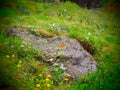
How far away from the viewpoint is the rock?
25.1 ft

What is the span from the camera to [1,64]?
265 inches

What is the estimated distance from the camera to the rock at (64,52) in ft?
25.1

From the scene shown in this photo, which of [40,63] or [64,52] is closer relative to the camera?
[40,63]

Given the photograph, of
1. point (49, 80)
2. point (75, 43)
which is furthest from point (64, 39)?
point (49, 80)

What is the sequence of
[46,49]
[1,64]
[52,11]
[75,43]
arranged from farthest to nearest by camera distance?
[52,11] → [75,43] → [46,49] → [1,64]

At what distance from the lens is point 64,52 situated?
820 cm

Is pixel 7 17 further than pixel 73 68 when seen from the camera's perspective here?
Yes

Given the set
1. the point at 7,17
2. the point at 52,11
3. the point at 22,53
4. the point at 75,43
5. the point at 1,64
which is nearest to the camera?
the point at 1,64

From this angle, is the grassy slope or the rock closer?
the grassy slope

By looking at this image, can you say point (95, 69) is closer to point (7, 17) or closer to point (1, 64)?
point (1, 64)

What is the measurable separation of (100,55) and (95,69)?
4.32 feet

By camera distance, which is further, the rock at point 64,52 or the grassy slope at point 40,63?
the rock at point 64,52

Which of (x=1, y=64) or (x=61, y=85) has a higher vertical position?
(x=1, y=64)

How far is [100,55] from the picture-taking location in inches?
359
